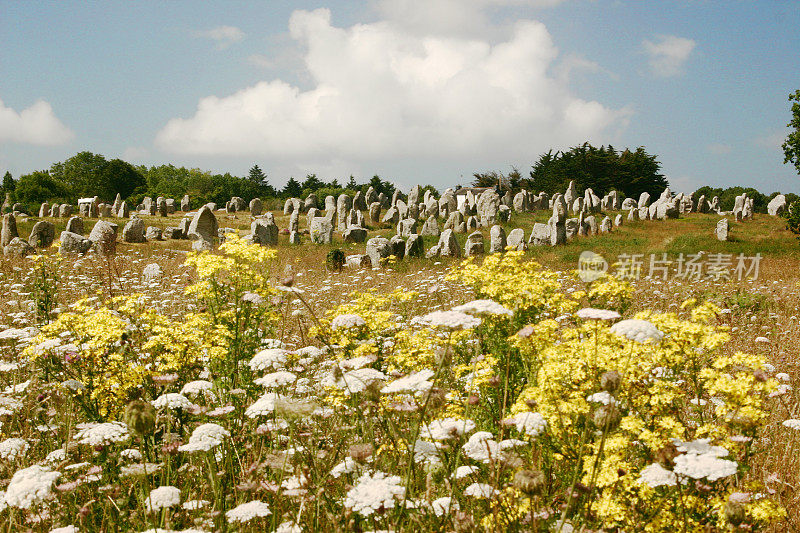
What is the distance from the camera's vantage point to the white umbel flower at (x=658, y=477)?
65.8 inches

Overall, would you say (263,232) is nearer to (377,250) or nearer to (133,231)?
(133,231)

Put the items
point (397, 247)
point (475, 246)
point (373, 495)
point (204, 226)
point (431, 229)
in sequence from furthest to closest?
point (431, 229)
point (204, 226)
point (475, 246)
point (397, 247)
point (373, 495)

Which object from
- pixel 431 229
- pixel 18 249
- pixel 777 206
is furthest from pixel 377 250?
pixel 777 206

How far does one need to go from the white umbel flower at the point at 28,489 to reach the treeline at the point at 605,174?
193ft

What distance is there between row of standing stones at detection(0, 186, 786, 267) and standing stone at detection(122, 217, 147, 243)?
0.04m

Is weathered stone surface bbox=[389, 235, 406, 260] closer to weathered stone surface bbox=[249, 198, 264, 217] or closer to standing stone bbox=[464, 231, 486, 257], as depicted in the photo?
standing stone bbox=[464, 231, 486, 257]

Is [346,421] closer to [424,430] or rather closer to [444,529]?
[424,430]

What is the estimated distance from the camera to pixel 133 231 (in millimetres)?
22109

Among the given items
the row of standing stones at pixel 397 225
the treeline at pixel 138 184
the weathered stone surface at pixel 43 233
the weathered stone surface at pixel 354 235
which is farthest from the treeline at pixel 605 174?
the weathered stone surface at pixel 43 233

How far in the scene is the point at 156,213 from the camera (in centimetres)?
4081

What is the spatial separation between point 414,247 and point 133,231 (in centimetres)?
1294

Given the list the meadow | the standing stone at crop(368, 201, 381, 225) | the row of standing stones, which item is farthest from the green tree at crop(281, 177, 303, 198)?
the meadow

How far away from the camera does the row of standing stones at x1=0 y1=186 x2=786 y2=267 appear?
57.4 ft

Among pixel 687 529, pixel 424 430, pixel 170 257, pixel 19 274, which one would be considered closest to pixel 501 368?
pixel 424 430
